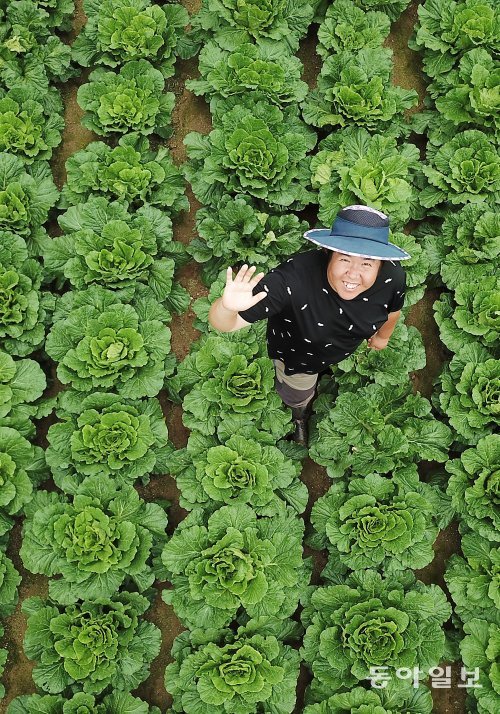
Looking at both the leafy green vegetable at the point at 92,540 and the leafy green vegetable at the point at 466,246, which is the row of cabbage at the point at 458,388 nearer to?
the leafy green vegetable at the point at 466,246

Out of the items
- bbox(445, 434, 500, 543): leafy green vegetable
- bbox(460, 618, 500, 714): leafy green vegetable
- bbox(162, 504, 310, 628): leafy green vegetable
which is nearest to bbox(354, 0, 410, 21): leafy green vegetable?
bbox(445, 434, 500, 543): leafy green vegetable

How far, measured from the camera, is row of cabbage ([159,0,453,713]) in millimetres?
5398

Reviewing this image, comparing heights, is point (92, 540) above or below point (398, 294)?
below

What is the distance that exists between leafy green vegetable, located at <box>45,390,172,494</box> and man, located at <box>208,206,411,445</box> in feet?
6.03

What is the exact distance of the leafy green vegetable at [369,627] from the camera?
210 inches

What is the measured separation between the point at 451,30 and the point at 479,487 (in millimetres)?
4920

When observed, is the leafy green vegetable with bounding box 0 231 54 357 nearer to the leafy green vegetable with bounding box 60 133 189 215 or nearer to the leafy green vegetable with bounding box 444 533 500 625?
the leafy green vegetable with bounding box 60 133 189 215

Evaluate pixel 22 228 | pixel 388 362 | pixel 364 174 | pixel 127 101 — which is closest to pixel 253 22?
pixel 127 101

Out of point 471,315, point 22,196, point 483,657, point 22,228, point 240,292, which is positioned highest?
point 240,292

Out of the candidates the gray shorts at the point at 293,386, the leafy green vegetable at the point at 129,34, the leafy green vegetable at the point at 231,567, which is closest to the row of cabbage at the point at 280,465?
the leafy green vegetable at the point at 231,567

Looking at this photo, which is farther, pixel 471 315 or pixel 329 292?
pixel 471 315

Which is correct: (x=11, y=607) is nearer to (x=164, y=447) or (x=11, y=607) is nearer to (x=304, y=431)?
(x=164, y=447)

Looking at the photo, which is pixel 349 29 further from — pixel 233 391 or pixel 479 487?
pixel 479 487

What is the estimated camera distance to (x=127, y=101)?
665 centimetres
